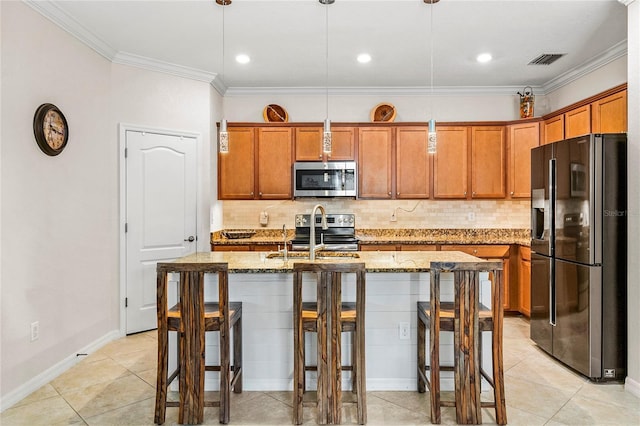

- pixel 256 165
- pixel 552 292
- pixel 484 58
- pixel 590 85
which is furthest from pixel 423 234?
pixel 590 85

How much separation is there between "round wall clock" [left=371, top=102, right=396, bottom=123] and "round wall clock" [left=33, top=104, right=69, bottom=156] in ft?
11.0

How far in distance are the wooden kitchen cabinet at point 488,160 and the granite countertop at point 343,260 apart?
218 centimetres

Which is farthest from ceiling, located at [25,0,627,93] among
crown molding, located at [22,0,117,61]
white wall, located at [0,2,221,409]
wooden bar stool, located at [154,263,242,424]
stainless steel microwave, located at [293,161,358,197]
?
wooden bar stool, located at [154,263,242,424]

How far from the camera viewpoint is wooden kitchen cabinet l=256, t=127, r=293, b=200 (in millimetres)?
4980

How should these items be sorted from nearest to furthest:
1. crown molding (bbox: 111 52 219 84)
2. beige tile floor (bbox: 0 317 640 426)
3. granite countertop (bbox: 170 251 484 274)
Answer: beige tile floor (bbox: 0 317 640 426), granite countertop (bbox: 170 251 484 274), crown molding (bbox: 111 52 219 84)

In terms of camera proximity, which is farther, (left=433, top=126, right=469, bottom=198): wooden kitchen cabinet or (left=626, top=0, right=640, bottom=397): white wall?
(left=433, top=126, right=469, bottom=198): wooden kitchen cabinet

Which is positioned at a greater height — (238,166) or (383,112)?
(383,112)

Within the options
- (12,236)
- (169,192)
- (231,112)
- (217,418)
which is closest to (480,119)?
(231,112)

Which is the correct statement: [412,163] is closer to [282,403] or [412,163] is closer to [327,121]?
[327,121]

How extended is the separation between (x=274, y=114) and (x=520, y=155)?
118 inches

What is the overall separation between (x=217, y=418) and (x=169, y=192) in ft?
8.46

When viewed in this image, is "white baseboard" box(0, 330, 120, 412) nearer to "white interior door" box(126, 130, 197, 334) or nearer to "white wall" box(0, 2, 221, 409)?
"white wall" box(0, 2, 221, 409)

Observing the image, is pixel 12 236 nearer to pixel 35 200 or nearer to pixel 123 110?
pixel 35 200

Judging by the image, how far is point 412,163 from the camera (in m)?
4.97
